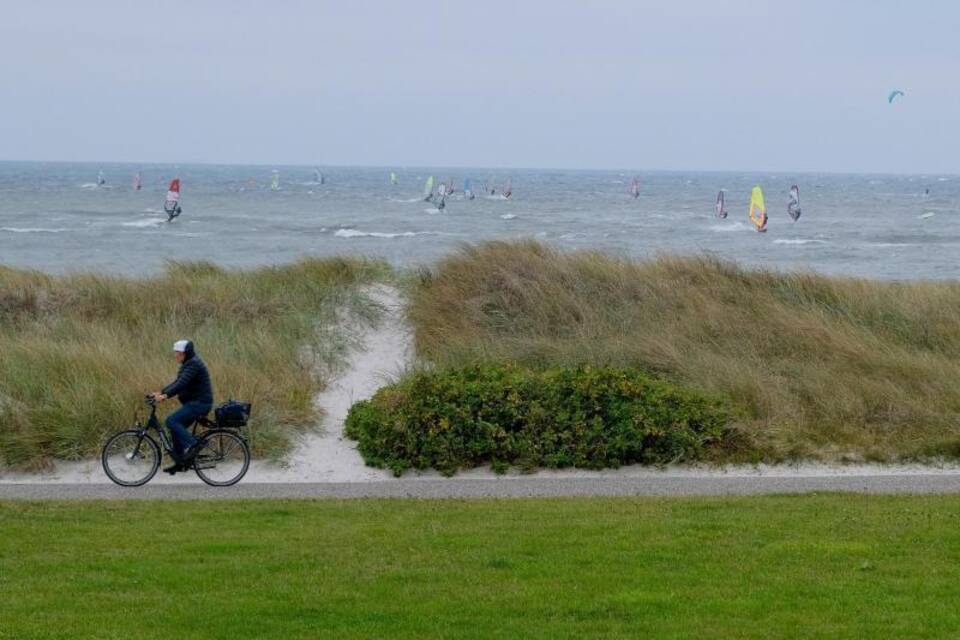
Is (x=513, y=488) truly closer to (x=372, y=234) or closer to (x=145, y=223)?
(x=372, y=234)

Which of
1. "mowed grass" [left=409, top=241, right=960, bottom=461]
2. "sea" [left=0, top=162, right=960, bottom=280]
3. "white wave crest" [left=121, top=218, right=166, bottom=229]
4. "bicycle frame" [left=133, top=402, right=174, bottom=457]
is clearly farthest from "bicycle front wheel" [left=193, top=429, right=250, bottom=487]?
"white wave crest" [left=121, top=218, right=166, bottom=229]

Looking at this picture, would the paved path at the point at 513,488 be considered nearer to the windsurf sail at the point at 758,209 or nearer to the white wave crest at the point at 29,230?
→ the windsurf sail at the point at 758,209

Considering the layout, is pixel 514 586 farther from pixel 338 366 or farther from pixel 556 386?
pixel 338 366

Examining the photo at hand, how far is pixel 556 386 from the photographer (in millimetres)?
15219

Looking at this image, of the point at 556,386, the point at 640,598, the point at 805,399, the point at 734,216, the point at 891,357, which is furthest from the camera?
the point at 734,216

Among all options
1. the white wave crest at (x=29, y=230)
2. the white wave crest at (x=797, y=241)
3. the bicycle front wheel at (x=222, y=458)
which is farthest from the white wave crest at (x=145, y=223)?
the bicycle front wheel at (x=222, y=458)

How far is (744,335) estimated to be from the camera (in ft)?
60.6

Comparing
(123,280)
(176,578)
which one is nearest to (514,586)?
(176,578)

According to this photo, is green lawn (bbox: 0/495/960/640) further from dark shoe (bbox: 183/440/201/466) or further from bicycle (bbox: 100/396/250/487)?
bicycle (bbox: 100/396/250/487)

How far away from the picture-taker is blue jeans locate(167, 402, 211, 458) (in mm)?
13484

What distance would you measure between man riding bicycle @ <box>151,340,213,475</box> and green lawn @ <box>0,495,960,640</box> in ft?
7.76

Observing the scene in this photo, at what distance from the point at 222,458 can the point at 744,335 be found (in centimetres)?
829

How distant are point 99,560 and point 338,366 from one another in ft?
32.4

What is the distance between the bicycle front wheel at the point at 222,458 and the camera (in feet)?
44.8
